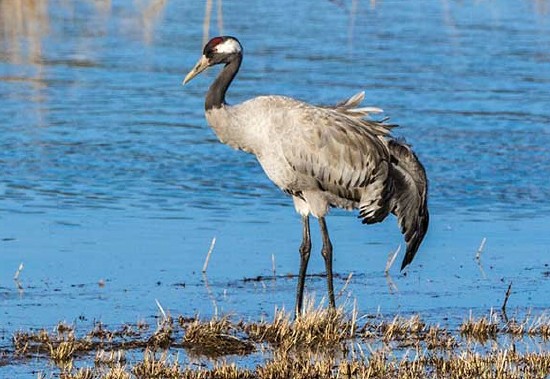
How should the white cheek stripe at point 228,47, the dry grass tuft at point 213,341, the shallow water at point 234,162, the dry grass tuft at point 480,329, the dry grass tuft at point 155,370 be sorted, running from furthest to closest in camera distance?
the shallow water at point 234,162 → the white cheek stripe at point 228,47 → the dry grass tuft at point 480,329 → the dry grass tuft at point 213,341 → the dry grass tuft at point 155,370

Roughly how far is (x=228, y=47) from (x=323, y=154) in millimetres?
852

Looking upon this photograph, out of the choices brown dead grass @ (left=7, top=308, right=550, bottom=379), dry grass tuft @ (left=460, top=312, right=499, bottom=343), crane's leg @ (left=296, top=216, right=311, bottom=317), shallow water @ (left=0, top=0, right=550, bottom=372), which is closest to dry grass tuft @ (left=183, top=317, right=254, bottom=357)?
brown dead grass @ (left=7, top=308, right=550, bottom=379)

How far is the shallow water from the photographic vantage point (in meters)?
8.35

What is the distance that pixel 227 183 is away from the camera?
1155 centimetres

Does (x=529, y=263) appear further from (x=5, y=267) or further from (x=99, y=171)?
(x=99, y=171)

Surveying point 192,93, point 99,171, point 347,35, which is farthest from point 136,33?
point 99,171

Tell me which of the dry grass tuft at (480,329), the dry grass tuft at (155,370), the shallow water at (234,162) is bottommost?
the shallow water at (234,162)

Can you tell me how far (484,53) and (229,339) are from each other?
12.0 meters

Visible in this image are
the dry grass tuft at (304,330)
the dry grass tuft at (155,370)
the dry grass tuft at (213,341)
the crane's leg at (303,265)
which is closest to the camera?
the dry grass tuft at (155,370)

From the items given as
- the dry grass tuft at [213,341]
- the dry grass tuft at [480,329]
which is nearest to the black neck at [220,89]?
the dry grass tuft at [213,341]

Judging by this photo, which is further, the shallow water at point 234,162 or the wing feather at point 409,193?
the shallow water at point 234,162

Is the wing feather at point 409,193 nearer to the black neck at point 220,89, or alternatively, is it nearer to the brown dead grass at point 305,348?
the brown dead grass at point 305,348

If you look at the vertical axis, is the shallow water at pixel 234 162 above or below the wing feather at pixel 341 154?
below

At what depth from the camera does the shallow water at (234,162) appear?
27.4 ft
